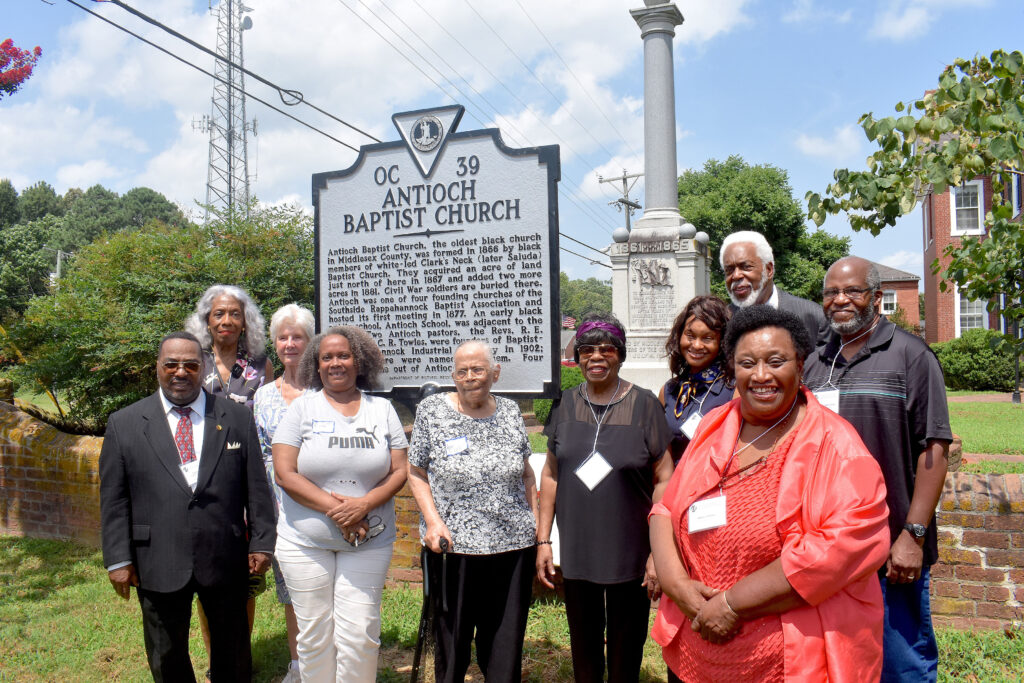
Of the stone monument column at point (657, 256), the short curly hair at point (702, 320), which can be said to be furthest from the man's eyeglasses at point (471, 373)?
the stone monument column at point (657, 256)

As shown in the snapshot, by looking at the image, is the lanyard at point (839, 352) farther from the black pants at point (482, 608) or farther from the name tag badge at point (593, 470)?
the black pants at point (482, 608)

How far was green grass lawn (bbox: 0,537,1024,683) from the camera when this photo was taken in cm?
409

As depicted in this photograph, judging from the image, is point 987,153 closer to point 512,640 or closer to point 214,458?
point 512,640

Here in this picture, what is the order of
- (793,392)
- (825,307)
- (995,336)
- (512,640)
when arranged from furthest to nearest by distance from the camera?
(995,336)
(512,640)
(825,307)
(793,392)

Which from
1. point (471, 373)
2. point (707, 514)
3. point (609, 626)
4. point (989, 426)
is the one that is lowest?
point (989, 426)

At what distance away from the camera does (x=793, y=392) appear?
2.46 metres

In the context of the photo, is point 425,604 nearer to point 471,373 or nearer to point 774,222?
point 471,373

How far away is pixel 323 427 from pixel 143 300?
6.77m

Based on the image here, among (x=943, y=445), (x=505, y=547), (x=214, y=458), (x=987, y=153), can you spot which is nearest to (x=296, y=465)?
(x=214, y=458)

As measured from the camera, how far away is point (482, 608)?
3.53m

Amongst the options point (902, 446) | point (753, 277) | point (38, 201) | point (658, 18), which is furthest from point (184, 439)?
point (38, 201)

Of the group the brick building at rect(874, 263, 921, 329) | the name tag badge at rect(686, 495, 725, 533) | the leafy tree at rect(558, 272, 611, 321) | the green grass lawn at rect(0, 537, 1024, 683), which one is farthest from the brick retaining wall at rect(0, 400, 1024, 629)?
the leafy tree at rect(558, 272, 611, 321)

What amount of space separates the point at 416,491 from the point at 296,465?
0.58 m

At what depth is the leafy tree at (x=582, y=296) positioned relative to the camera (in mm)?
112375
